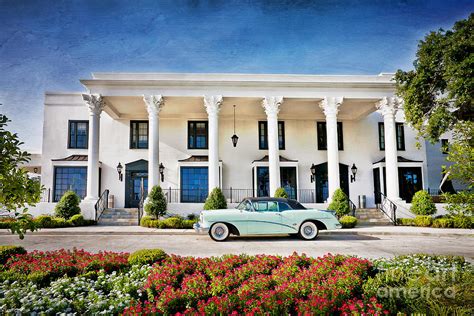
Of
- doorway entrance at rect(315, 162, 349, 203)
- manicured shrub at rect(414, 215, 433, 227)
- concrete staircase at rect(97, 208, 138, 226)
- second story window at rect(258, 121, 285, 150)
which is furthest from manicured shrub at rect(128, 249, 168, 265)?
doorway entrance at rect(315, 162, 349, 203)

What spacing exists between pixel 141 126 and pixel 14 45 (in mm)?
16514

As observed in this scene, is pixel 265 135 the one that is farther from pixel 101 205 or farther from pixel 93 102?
pixel 101 205

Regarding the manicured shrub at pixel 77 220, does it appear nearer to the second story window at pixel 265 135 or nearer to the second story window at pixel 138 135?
the second story window at pixel 138 135

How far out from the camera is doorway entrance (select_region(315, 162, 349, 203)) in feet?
78.2

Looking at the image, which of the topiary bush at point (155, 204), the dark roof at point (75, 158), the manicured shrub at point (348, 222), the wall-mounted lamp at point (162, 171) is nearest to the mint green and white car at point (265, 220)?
the manicured shrub at point (348, 222)

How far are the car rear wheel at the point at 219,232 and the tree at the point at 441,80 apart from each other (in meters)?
11.4

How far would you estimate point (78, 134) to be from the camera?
23062 mm

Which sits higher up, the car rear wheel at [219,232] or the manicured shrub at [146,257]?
the manicured shrub at [146,257]

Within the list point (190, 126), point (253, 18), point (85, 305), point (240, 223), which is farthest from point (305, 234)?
point (190, 126)

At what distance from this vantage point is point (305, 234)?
1263 cm

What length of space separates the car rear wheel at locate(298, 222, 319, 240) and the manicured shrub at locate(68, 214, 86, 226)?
12001mm

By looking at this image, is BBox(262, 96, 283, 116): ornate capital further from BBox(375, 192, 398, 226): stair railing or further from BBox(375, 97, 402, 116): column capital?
BBox(375, 192, 398, 226): stair railing

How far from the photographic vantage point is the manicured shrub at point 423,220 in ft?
59.7

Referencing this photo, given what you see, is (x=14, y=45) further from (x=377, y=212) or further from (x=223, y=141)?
(x=377, y=212)
